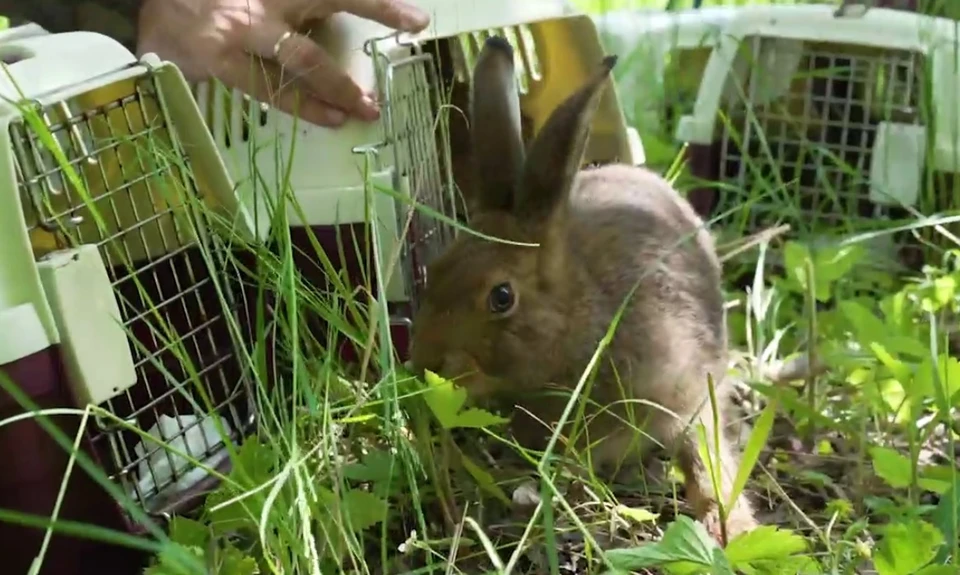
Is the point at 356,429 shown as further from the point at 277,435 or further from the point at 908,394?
the point at 908,394

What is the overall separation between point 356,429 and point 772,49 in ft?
5.90

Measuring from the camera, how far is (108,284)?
5.32 feet

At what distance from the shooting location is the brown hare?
75.0 inches

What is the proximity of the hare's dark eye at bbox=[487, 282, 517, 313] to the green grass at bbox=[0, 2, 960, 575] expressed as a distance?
0.68ft

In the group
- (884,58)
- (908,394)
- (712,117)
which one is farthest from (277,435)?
(884,58)

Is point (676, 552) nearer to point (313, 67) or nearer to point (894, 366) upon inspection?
point (894, 366)

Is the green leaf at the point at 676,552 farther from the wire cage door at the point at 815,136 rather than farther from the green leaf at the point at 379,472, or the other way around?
the wire cage door at the point at 815,136

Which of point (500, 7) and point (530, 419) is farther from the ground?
point (500, 7)

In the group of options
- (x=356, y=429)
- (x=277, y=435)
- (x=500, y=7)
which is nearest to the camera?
(x=277, y=435)

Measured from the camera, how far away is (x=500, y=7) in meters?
2.41

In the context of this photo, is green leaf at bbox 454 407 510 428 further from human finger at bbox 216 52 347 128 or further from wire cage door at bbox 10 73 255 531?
human finger at bbox 216 52 347 128

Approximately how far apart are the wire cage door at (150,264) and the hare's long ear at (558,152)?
55cm

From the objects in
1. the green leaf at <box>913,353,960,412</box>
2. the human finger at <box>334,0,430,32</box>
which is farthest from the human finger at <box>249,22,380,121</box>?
the green leaf at <box>913,353,960,412</box>

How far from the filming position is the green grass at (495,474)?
4.58ft
